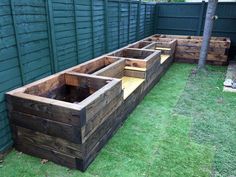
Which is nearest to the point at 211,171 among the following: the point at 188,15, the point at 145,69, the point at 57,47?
the point at 145,69

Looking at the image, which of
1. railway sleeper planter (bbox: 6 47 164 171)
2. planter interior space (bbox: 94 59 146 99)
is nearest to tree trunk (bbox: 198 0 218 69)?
planter interior space (bbox: 94 59 146 99)

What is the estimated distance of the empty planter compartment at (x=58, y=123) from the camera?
2.24 meters

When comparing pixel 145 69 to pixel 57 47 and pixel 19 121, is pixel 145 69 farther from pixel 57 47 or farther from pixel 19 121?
pixel 19 121

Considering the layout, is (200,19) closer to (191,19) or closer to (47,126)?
(191,19)

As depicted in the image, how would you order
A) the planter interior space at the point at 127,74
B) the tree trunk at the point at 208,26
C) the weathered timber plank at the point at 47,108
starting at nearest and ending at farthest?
the weathered timber plank at the point at 47,108, the planter interior space at the point at 127,74, the tree trunk at the point at 208,26

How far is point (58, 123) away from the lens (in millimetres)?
2289

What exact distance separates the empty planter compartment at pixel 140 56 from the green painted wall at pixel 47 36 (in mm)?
464

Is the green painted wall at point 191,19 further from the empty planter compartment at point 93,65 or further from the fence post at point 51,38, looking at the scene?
the fence post at point 51,38

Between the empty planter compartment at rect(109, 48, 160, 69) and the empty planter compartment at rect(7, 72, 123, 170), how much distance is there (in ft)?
4.70

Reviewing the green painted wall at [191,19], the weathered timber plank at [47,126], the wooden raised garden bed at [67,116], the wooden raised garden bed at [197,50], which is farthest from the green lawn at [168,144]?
the green painted wall at [191,19]

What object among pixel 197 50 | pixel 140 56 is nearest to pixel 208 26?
pixel 197 50

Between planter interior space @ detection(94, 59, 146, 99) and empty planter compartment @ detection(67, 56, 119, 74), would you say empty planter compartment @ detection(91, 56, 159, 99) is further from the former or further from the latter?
empty planter compartment @ detection(67, 56, 119, 74)

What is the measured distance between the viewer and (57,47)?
11.3 feet

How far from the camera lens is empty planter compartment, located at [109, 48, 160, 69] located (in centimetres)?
417
